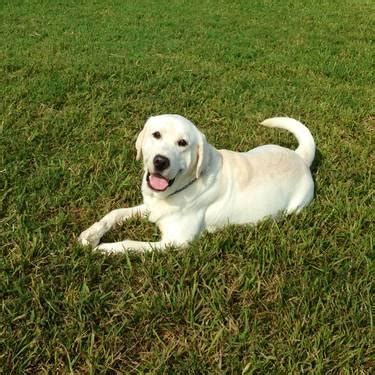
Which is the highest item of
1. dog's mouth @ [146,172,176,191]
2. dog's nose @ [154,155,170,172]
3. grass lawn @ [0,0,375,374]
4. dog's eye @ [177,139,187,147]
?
dog's eye @ [177,139,187,147]

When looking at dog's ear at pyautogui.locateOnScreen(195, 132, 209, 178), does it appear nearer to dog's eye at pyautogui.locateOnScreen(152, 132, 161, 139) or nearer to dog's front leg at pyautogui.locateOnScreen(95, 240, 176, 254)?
dog's eye at pyautogui.locateOnScreen(152, 132, 161, 139)

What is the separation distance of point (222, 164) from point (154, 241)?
27.3 inches

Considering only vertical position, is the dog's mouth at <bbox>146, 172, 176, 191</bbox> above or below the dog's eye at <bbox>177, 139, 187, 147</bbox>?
below

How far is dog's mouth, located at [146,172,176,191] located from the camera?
3.18 metres

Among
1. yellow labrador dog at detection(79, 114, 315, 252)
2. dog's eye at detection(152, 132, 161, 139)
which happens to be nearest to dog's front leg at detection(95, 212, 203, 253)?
yellow labrador dog at detection(79, 114, 315, 252)

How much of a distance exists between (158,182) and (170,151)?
221 millimetres

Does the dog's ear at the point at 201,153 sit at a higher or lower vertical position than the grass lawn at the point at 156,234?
higher

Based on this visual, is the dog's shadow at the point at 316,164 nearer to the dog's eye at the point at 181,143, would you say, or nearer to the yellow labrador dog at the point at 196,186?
the yellow labrador dog at the point at 196,186

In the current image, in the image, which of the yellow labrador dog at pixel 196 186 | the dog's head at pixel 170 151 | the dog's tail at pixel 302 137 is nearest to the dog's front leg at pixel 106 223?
the yellow labrador dog at pixel 196 186

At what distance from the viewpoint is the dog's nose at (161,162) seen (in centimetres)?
306

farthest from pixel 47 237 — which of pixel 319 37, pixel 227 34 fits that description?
pixel 319 37

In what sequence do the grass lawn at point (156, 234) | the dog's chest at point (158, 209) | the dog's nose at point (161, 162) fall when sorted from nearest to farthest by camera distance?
1. the grass lawn at point (156, 234)
2. the dog's nose at point (161, 162)
3. the dog's chest at point (158, 209)

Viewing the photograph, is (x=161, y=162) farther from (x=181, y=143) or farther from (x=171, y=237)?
(x=171, y=237)

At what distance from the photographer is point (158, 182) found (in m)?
3.19
